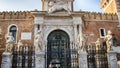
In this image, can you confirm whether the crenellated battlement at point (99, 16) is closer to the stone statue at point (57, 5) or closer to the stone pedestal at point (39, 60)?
the stone statue at point (57, 5)

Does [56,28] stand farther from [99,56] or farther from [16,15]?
[99,56]

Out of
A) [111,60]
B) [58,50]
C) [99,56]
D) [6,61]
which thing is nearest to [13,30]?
[58,50]

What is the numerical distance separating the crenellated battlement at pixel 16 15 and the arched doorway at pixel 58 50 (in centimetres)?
287

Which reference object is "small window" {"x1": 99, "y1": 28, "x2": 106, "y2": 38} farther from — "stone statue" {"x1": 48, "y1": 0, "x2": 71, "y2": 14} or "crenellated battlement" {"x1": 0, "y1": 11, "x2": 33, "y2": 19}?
"crenellated battlement" {"x1": 0, "y1": 11, "x2": 33, "y2": 19}

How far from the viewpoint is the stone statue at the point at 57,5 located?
61.3 ft

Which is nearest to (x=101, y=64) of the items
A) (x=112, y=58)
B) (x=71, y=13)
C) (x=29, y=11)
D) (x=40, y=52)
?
(x=112, y=58)

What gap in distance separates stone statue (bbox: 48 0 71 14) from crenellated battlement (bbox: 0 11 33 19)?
1.98 m

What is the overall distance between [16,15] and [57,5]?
12.8ft

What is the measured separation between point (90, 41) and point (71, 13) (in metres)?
3.02

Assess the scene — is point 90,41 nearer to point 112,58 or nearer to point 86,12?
point 86,12

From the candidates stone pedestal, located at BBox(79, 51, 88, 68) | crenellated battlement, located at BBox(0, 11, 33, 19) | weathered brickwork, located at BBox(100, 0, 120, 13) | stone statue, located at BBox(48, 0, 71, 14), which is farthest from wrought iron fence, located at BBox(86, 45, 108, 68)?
weathered brickwork, located at BBox(100, 0, 120, 13)

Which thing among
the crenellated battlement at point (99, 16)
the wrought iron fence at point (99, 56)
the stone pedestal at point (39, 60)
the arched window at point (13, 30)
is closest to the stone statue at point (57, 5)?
the crenellated battlement at point (99, 16)

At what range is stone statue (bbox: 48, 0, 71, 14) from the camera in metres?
18.7

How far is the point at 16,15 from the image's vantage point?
62.6 ft
